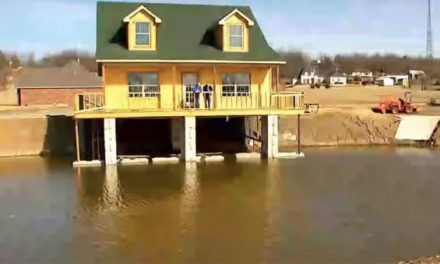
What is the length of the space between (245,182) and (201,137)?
1106 cm

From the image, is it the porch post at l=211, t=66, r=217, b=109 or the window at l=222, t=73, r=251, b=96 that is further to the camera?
the window at l=222, t=73, r=251, b=96

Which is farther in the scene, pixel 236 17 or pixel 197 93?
pixel 236 17

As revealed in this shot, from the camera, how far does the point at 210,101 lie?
30.7m

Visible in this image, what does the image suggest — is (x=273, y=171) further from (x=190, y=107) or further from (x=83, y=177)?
(x=83, y=177)

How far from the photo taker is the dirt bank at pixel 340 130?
1503 inches

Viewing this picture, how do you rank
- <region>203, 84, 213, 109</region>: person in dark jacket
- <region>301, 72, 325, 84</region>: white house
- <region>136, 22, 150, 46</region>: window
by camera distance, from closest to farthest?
1. <region>136, 22, 150, 46</region>: window
2. <region>203, 84, 213, 109</region>: person in dark jacket
3. <region>301, 72, 325, 84</region>: white house

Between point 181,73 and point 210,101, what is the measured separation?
2044 millimetres

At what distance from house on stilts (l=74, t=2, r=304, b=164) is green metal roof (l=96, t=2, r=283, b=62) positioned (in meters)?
0.05

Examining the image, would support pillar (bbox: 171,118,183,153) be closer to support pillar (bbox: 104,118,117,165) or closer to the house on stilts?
the house on stilts

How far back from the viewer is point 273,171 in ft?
89.4

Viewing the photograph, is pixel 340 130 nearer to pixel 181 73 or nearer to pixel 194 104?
pixel 194 104

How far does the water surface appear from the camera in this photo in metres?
14.9

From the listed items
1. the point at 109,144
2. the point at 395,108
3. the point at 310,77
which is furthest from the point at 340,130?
the point at 310,77

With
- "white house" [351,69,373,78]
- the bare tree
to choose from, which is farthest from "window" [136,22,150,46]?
"white house" [351,69,373,78]
